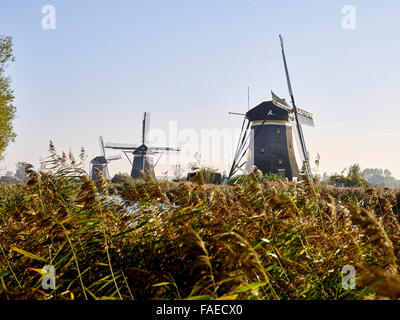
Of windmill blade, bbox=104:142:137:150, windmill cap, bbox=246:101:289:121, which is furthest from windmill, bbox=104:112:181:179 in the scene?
windmill cap, bbox=246:101:289:121

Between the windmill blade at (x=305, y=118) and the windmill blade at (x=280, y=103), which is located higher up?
the windmill blade at (x=280, y=103)

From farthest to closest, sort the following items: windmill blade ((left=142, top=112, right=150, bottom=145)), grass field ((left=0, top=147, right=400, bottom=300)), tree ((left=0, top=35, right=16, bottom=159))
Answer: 1. windmill blade ((left=142, top=112, right=150, bottom=145))
2. tree ((left=0, top=35, right=16, bottom=159))
3. grass field ((left=0, top=147, right=400, bottom=300))

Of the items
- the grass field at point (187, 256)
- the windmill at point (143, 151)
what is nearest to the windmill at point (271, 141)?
the windmill at point (143, 151)

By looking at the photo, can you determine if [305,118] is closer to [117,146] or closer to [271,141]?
[271,141]

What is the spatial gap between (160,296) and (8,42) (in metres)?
28.5

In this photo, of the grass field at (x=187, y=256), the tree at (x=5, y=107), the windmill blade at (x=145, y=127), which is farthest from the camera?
the windmill blade at (x=145, y=127)

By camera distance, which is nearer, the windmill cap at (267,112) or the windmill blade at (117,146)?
the windmill cap at (267,112)

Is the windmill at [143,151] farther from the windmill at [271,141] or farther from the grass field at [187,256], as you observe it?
the grass field at [187,256]

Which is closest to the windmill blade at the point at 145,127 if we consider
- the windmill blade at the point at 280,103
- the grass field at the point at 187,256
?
the windmill blade at the point at 280,103

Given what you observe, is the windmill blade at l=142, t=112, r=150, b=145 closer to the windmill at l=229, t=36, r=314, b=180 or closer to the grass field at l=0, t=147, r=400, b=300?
the windmill at l=229, t=36, r=314, b=180

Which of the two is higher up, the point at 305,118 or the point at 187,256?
the point at 305,118

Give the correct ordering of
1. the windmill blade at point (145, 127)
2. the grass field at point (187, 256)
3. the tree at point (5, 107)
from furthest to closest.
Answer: the windmill blade at point (145, 127) → the tree at point (5, 107) → the grass field at point (187, 256)

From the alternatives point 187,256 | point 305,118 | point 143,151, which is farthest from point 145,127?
point 187,256

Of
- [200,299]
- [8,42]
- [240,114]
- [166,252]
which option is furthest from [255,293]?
[240,114]
